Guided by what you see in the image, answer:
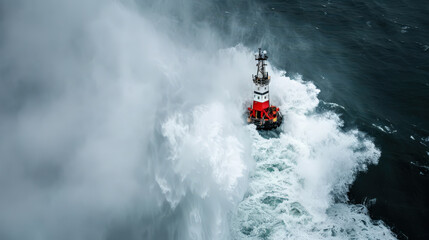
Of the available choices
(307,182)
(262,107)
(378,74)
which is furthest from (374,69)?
(307,182)

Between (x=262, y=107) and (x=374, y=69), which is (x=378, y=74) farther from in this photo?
(x=262, y=107)

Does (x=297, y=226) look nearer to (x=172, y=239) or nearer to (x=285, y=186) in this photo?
Result: (x=285, y=186)

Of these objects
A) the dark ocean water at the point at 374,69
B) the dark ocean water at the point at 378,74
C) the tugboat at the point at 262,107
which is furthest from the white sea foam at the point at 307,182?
the dark ocean water at the point at 378,74

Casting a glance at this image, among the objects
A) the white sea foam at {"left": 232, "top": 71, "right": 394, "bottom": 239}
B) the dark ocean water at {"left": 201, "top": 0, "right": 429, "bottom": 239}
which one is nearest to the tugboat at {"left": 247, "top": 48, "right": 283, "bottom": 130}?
the white sea foam at {"left": 232, "top": 71, "right": 394, "bottom": 239}

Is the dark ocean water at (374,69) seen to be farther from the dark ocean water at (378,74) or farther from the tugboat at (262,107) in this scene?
the tugboat at (262,107)

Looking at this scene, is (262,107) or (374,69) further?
(374,69)

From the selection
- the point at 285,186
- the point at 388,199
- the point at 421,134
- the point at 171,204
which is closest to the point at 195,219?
the point at 171,204
